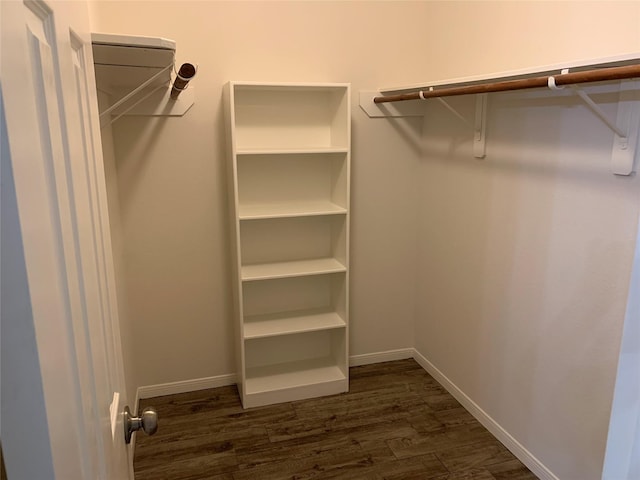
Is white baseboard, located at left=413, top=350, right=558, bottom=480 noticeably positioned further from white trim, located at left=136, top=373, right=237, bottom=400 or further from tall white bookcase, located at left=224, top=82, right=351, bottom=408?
white trim, located at left=136, top=373, right=237, bottom=400

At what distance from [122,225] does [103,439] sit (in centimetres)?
193

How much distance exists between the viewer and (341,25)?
2.66m

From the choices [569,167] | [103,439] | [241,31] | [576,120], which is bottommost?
[103,439]

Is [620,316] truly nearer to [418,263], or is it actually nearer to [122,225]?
[418,263]

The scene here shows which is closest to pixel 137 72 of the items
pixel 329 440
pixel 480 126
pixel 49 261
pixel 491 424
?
pixel 480 126

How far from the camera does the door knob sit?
99 cm

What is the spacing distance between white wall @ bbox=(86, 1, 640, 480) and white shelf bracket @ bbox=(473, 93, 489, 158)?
4 cm

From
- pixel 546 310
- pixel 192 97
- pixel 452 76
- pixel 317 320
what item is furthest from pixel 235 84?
pixel 546 310

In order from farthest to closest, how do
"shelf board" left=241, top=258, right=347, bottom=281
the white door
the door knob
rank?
"shelf board" left=241, top=258, right=347, bottom=281 → the door knob → the white door

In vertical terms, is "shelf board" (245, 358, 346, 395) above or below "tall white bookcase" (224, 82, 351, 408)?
below

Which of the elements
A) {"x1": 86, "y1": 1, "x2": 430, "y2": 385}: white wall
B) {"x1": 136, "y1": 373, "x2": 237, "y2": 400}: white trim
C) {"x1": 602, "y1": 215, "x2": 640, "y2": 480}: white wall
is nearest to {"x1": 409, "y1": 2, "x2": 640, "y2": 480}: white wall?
{"x1": 86, "y1": 1, "x2": 430, "y2": 385}: white wall

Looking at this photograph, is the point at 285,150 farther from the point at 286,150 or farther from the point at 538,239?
the point at 538,239

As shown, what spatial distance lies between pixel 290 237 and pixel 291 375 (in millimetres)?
802

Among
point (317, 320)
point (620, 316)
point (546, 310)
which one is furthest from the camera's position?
point (317, 320)
